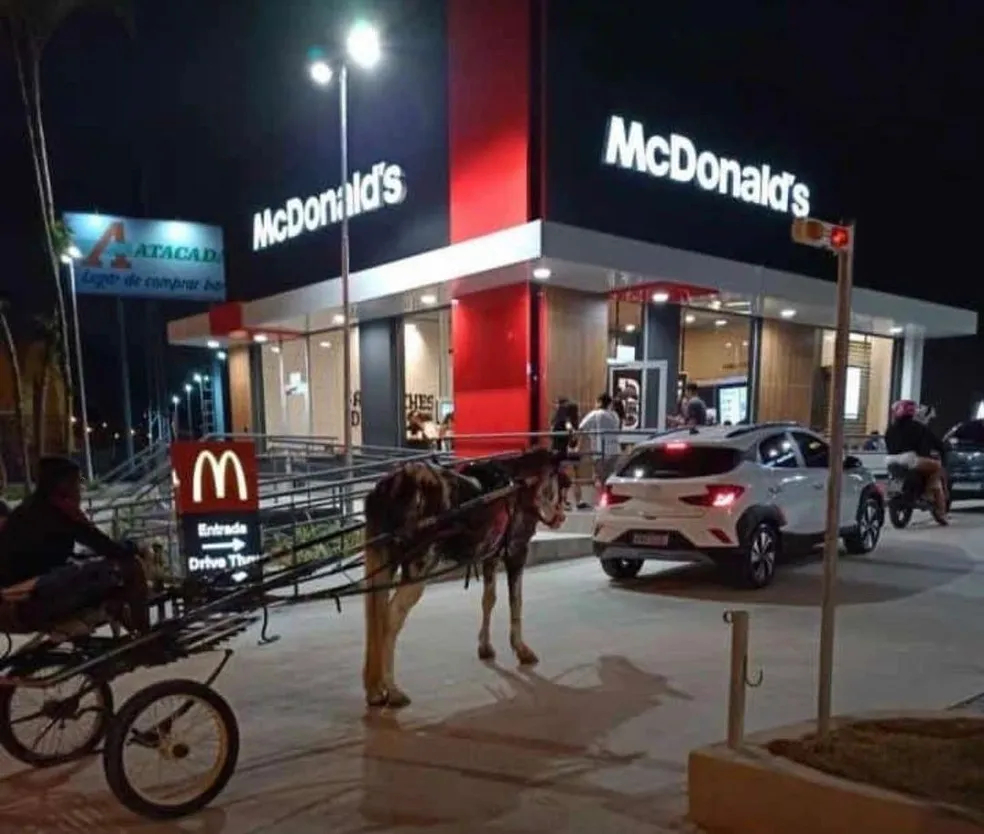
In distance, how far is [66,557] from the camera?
4.41m

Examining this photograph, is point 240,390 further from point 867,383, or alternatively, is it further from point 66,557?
point 66,557

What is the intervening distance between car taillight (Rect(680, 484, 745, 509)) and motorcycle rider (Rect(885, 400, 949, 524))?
6.42 m

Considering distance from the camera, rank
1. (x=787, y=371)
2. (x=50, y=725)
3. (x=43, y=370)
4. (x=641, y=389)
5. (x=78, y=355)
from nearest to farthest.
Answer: (x=50, y=725) → (x=641, y=389) → (x=78, y=355) → (x=787, y=371) → (x=43, y=370)

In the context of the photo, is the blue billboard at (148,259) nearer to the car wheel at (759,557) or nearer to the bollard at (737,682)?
the car wheel at (759,557)

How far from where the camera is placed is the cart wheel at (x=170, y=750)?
391 centimetres

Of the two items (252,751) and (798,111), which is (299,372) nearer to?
(798,111)

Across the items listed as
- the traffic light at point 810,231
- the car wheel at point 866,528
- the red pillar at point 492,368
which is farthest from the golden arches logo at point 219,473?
the car wheel at point 866,528

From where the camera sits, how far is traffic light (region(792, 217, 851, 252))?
3838 mm

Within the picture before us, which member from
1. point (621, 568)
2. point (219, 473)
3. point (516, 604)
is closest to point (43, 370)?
point (219, 473)

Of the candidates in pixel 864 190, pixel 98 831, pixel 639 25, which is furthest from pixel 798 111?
pixel 98 831

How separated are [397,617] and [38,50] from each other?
51.7ft

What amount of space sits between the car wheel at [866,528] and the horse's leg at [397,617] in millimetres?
7577

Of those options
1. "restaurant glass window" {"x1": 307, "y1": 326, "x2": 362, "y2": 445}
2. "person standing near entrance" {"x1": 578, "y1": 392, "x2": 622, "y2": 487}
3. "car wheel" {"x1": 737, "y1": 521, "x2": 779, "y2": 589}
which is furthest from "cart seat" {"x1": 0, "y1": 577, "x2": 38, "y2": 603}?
"restaurant glass window" {"x1": 307, "y1": 326, "x2": 362, "y2": 445}

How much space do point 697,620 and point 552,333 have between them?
351 inches
